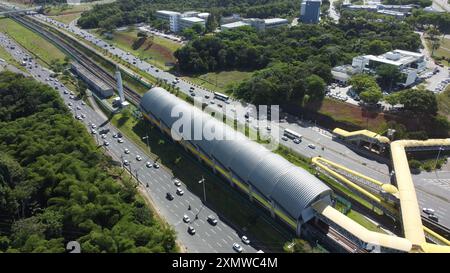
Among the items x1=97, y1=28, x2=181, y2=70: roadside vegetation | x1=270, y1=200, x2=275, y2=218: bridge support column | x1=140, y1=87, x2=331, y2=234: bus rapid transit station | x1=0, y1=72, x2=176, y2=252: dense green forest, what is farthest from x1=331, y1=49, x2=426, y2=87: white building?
x1=0, y1=72, x2=176, y2=252: dense green forest

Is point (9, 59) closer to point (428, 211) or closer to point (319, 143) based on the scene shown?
point (319, 143)

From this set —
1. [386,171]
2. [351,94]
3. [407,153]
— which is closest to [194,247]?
[386,171]

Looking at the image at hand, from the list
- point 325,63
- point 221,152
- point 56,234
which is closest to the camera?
point 56,234

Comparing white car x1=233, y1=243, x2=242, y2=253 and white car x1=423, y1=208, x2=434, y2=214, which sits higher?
white car x1=423, y1=208, x2=434, y2=214

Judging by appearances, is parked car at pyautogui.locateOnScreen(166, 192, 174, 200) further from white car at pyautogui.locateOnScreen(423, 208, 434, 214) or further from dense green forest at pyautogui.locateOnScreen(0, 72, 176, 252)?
white car at pyautogui.locateOnScreen(423, 208, 434, 214)

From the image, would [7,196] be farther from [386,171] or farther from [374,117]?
[374,117]

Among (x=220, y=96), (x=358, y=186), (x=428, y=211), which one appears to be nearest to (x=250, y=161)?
(x=358, y=186)
